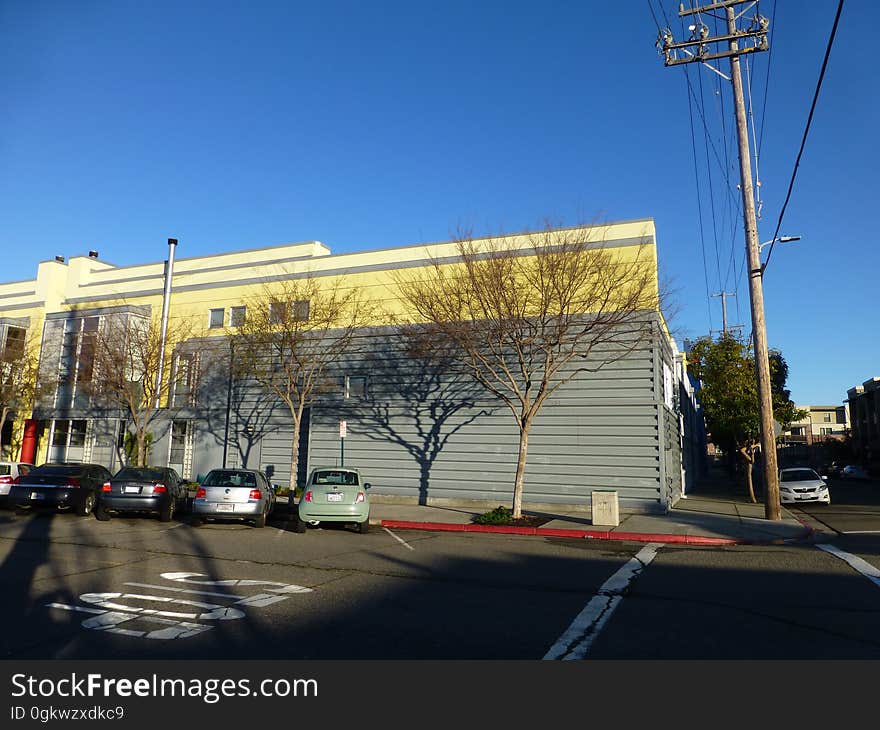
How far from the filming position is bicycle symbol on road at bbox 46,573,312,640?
253 inches

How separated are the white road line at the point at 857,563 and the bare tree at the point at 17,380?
31.0 meters

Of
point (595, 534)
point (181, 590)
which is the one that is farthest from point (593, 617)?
point (595, 534)

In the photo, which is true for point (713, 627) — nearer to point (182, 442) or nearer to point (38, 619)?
point (38, 619)

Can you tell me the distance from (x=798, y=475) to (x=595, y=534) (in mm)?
14914

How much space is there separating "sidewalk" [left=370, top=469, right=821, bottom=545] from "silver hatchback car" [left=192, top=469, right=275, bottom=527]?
318 cm

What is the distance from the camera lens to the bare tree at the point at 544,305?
57.8ft

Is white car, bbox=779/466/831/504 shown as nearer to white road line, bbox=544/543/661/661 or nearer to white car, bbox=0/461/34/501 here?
white road line, bbox=544/543/661/661

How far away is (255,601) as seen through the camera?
771 centimetres

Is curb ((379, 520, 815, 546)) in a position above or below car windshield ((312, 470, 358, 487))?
below

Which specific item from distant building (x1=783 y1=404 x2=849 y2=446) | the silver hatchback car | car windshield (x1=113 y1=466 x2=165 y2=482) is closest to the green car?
the silver hatchback car

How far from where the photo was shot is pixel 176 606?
7.45m

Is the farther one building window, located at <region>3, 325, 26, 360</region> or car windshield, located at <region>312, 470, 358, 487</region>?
building window, located at <region>3, 325, 26, 360</region>

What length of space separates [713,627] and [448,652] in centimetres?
281

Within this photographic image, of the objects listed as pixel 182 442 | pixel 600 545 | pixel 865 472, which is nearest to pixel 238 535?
pixel 600 545
